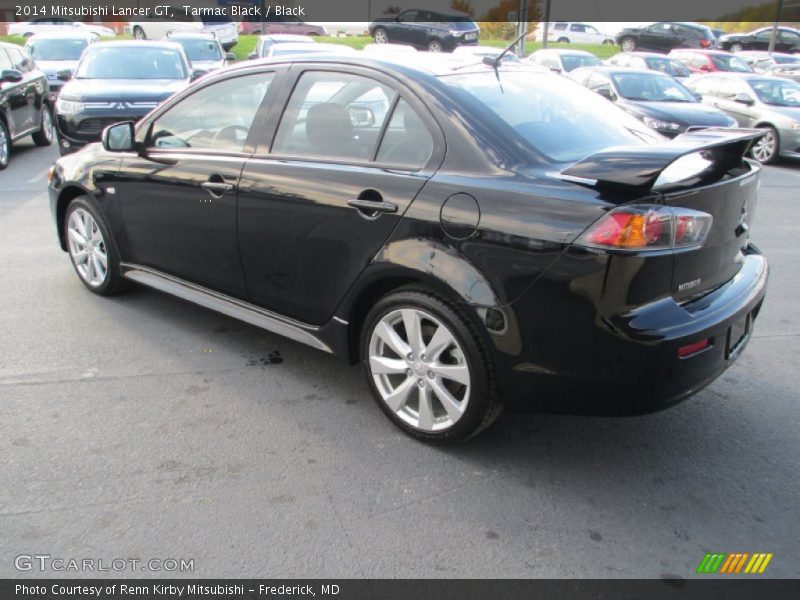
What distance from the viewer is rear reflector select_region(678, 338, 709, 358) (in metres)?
2.69

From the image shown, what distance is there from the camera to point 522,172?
2.87m

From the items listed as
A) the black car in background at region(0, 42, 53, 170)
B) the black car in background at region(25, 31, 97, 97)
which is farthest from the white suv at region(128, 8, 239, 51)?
the black car in background at region(0, 42, 53, 170)

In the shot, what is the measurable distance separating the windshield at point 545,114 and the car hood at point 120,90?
6.67 m

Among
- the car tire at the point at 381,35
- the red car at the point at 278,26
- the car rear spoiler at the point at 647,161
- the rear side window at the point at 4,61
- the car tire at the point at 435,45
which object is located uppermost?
the red car at the point at 278,26

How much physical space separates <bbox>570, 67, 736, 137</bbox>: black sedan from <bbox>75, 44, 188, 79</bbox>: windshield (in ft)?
21.2

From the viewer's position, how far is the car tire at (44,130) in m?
11.8

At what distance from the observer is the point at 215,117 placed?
409 centimetres

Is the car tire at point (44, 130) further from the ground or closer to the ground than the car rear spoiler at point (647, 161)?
closer to the ground

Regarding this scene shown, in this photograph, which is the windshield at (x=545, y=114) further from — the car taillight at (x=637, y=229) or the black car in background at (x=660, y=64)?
the black car in background at (x=660, y=64)

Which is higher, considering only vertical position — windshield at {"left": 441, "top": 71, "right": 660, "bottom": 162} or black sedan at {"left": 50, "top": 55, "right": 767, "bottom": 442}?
windshield at {"left": 441, "top": 71, "right": 660, "bottom": 162}

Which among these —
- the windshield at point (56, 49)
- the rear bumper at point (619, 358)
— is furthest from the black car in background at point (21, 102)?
the rear bumper at point (619, 358)

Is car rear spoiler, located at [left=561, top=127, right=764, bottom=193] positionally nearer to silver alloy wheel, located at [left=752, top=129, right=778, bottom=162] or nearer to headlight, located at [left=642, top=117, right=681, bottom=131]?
headlight, located at [left=642, top=117, right=681, bottom=131]

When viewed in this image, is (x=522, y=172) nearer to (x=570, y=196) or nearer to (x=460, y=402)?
(x=570, y=196)

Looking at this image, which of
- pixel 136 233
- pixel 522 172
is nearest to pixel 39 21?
pixel 136 233
